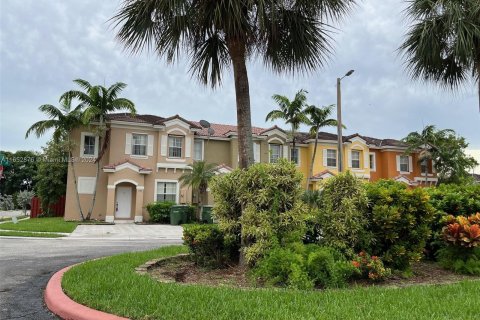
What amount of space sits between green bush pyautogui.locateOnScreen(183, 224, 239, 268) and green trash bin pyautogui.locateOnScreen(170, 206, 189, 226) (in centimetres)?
1727

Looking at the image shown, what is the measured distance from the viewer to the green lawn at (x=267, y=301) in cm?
445

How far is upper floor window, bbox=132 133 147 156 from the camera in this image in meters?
27.0

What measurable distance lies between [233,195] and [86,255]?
5.60 m

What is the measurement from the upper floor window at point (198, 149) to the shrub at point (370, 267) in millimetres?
23179

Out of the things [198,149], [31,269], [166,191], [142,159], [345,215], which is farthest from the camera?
[198,149]

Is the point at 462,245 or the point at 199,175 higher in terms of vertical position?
the point at 199,175

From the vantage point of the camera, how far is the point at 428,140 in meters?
33.3

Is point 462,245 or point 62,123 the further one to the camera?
point 62,123

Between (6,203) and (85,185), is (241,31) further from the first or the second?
(6,203)

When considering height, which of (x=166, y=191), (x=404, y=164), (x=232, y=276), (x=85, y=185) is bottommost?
(x=232, y=276)

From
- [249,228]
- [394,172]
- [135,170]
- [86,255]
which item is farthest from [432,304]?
[394,172]

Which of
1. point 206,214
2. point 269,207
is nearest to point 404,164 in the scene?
point 206,214

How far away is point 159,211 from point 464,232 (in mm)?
20650

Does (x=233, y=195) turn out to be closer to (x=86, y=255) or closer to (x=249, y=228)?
(x=249, y=228)
